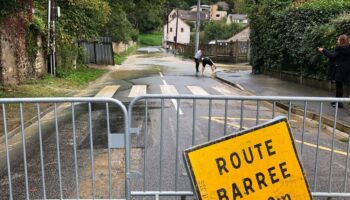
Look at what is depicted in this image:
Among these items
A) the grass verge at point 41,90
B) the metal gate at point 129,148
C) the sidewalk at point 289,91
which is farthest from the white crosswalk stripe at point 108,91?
the sidewalk at point 289,91

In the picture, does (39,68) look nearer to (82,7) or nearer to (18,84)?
(18,84)

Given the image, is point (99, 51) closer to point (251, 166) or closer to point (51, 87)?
point (51, 87)

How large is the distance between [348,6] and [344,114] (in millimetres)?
7084

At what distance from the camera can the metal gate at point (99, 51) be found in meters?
30.5

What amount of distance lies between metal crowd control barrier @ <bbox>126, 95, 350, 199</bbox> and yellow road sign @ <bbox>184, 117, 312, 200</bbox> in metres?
0.39

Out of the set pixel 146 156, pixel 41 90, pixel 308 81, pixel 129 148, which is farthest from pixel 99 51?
pixel 129 148

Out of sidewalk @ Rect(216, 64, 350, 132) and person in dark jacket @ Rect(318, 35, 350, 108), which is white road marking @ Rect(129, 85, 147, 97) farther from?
person in dark jacket @ Rect(318, 35, 350, 108)

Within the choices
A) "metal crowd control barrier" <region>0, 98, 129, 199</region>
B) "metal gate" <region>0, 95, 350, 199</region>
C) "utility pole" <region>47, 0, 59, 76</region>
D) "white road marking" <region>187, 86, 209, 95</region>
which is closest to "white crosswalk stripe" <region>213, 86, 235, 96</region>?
"white road marking" <region>187, 86, 209, 95</region>

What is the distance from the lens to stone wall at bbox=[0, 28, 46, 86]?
14.3 metres

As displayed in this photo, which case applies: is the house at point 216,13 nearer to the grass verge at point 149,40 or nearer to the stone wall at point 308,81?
the grass verge at point 149,40

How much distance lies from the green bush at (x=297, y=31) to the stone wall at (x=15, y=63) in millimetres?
10419

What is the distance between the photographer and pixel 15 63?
1533 cm

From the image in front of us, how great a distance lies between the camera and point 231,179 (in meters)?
3.50

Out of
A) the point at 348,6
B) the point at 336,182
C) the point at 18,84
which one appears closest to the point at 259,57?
the point at 348,6
